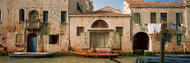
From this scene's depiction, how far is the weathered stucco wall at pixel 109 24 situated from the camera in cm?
1441

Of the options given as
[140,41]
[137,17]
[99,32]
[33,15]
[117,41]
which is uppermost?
[33,15]

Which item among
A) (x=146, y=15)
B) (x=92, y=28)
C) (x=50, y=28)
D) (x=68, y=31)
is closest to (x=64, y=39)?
(x=68, y=31)

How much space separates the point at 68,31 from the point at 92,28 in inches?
105

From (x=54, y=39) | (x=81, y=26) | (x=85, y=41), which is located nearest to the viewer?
(x=85, y=41)

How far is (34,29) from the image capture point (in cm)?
1439

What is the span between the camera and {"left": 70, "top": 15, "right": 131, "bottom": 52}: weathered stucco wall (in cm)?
1441

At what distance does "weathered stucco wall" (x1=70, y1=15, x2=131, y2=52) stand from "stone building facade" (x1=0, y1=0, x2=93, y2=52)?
30.3 inches

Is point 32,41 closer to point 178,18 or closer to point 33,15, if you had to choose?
point 33,15

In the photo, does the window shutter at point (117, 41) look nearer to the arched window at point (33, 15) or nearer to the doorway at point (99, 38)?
the doorway at point (99, 38)

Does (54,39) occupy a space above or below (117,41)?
above

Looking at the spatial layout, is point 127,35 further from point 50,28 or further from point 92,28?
point 50,28

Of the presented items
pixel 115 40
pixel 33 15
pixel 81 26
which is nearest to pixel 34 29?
pixel 33 15

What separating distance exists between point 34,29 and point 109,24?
26.7 feet

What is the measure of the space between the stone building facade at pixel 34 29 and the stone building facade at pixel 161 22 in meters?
7.53
